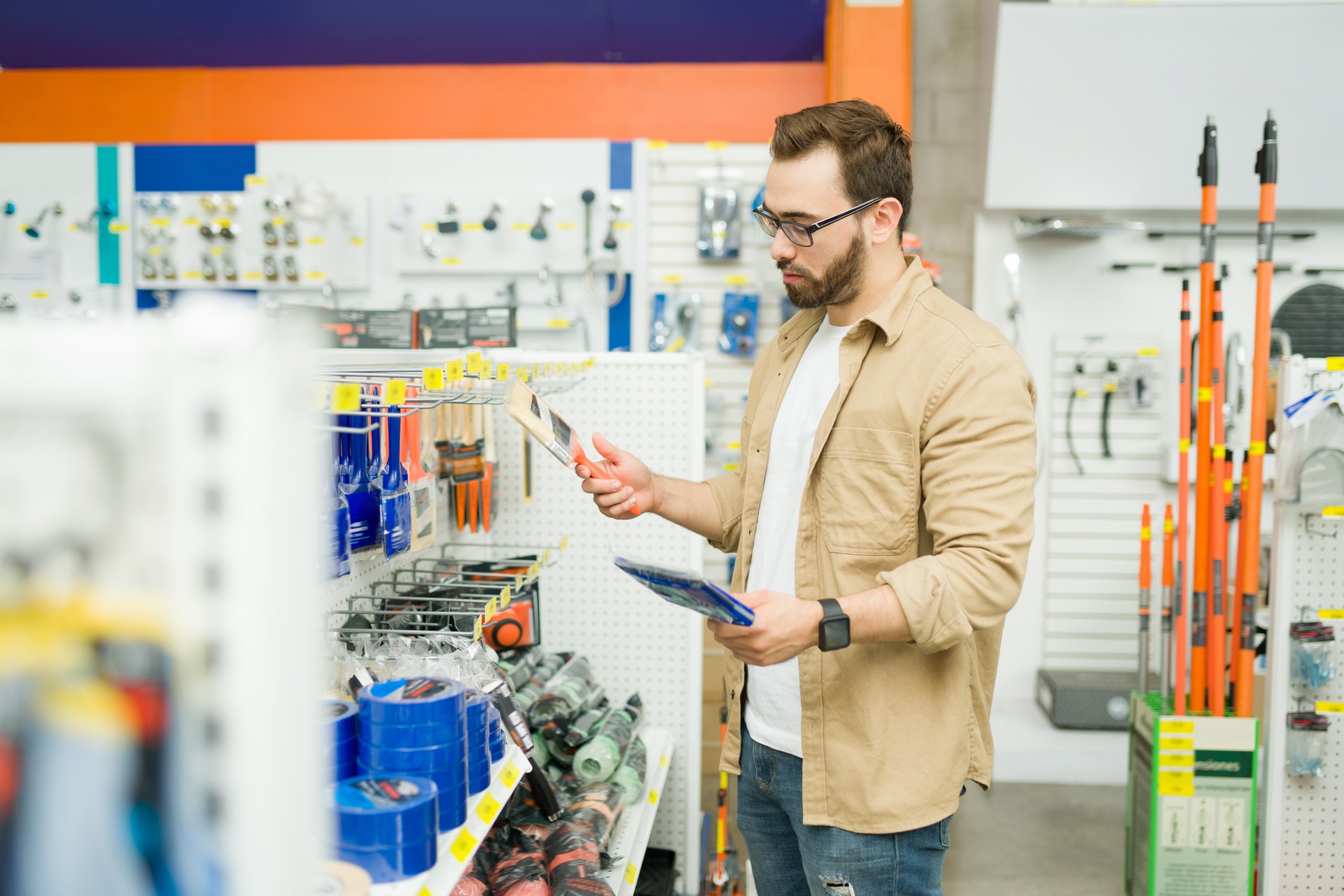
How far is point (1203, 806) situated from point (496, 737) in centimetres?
237

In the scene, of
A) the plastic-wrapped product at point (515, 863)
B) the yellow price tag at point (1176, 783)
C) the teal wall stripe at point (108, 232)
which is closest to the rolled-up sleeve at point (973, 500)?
the plastic-wrapped product at point (515, 863)

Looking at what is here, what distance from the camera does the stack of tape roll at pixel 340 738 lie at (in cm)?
142

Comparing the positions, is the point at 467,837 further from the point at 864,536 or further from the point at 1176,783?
the point at 1176,783

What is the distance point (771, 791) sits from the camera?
1890 mm

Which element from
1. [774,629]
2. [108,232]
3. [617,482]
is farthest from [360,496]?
[108,232]

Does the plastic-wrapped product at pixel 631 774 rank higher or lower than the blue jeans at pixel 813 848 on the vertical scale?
lower

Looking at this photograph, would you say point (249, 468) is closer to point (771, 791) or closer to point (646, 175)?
point (771, 791)

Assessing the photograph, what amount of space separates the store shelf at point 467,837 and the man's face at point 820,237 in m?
1.03

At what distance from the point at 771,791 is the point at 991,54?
4.06 m

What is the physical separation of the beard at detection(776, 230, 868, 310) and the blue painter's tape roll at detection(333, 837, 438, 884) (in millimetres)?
1141

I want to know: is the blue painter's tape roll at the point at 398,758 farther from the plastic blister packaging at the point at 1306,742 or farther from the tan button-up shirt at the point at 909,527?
the plastic blister packaging at the point at 1306,742

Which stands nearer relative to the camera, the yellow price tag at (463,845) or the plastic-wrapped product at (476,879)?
the yellow price tag at (463,845)

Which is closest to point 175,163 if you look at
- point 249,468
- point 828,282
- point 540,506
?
point 540,506

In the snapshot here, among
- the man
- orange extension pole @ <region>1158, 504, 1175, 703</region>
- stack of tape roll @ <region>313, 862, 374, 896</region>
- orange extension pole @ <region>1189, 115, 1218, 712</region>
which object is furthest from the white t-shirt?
orange extension pole @ <region>1158, 504, 1175, 703</region>
